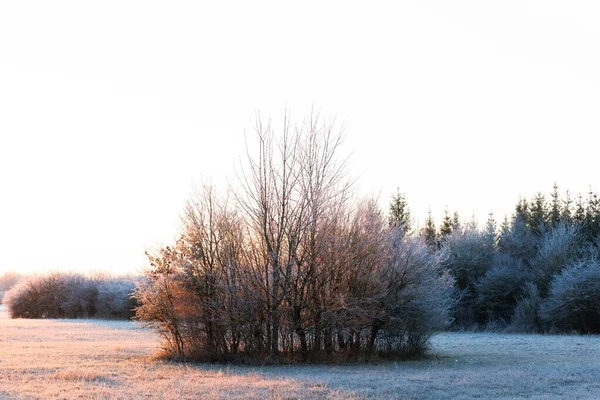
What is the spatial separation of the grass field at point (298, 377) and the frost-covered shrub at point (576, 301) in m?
13.7

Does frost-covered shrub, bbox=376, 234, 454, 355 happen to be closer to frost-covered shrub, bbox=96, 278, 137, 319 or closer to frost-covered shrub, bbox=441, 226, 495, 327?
frost-covered shrub, bbox=441, 226, 495, 327

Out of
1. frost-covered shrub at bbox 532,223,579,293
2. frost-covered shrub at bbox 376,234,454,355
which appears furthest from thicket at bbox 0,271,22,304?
frost-covered shrub at bbox 376,234,454,355

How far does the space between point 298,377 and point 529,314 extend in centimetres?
2836

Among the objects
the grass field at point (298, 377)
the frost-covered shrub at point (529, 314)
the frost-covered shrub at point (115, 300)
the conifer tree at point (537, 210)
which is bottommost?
the grass field at point (298, 377)

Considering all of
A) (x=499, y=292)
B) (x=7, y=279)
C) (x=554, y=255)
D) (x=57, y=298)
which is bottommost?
(x=499, y=292)

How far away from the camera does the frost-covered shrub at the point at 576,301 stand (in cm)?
3744

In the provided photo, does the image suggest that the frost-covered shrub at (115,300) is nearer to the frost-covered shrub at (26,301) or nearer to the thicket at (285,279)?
the frost-covered shrub at (26,301)

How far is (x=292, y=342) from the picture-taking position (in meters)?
21.4

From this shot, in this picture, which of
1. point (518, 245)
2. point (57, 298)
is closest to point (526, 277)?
point (518, 245)

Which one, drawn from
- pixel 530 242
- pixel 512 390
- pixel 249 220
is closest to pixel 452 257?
pixel 530 242

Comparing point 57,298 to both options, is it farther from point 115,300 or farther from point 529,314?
point 529,314

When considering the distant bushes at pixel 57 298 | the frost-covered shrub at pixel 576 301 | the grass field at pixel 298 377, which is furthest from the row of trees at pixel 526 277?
the distant bushes at pixel 57 298

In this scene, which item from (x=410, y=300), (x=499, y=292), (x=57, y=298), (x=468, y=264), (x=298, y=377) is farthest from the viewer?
(x=57, y=298)

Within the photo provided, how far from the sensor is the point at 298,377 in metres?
16.6
